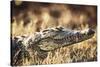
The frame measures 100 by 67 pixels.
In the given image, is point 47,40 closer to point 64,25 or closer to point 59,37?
point 59,37

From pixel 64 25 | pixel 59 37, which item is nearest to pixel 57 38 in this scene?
pixel 59 37

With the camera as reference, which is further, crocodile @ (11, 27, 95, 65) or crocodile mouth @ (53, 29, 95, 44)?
crocodile mouth @ (53, 29, 95, 44)
